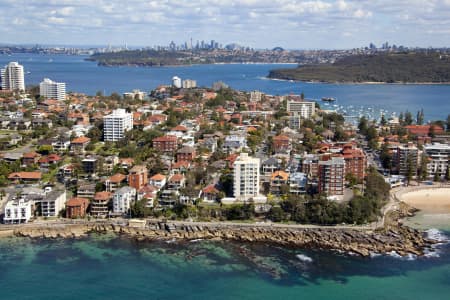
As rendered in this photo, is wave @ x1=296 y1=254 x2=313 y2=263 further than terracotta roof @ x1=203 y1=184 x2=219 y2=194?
No

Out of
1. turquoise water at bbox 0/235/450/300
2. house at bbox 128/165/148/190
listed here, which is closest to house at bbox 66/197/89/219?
turquoise water at bbox 0/235/450/300

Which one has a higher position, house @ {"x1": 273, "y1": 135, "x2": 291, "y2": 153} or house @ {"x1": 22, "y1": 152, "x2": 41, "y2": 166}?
house @ {"x1": 273, "y1": 135, "x2": 291, "y2": 153}

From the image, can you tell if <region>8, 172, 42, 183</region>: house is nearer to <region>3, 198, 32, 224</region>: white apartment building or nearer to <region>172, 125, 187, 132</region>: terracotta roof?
<region>3, 198, 32, 224</region>: white apartment building

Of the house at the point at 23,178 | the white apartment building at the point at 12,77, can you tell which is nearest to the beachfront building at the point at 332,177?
the house at the point at 23,178

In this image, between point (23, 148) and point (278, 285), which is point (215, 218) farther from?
point (23, 148)

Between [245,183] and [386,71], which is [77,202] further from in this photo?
[386,71]

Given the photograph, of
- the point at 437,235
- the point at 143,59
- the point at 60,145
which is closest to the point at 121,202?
the point at 60,145

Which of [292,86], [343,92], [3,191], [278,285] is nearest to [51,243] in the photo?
[3,191]
